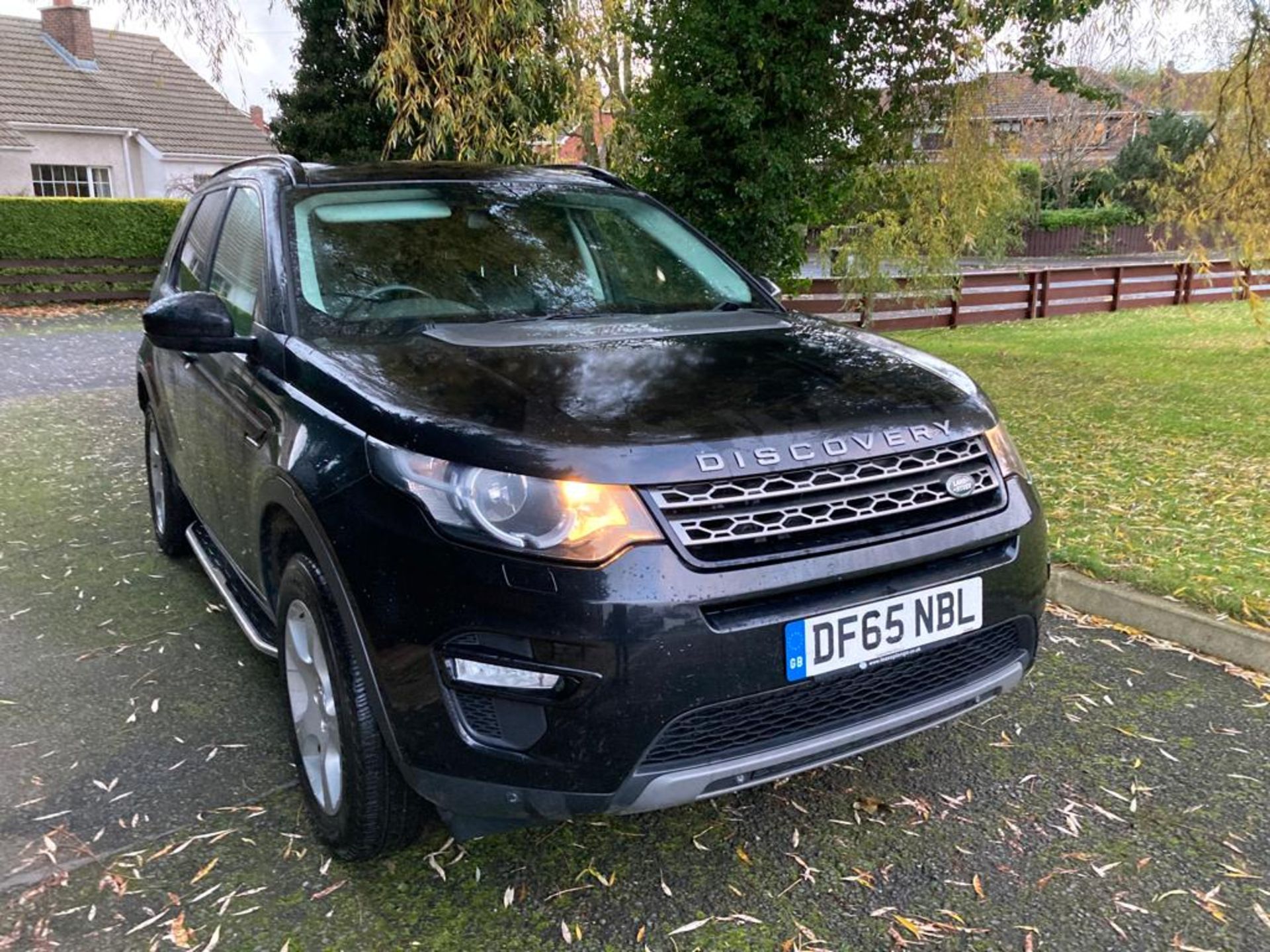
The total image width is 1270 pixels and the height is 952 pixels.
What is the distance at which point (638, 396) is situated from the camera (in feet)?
7.89

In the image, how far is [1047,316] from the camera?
17.2 meters

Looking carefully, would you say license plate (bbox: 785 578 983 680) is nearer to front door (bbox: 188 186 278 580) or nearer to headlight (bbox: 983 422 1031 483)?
headlight (bbox: 983 422 1031 483)

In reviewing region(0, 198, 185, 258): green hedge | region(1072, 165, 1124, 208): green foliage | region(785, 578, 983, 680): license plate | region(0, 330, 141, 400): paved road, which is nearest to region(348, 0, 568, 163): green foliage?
region(0, 330, 141, 400): paved road

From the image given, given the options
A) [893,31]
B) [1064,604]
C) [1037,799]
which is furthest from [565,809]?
[893,31]

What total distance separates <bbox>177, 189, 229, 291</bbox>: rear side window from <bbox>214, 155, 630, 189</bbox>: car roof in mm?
155

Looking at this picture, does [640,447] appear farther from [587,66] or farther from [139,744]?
[587,66]

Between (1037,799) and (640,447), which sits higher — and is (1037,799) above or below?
below

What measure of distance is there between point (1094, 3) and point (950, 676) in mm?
6210

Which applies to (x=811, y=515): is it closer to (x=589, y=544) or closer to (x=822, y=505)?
(x=822, y=505)

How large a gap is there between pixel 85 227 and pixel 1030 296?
17596 mm

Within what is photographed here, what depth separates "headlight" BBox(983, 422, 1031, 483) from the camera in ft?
8.66

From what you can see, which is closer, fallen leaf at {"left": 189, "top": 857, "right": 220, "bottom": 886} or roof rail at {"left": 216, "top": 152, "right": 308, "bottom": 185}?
fallen leaf at {"left": 189, "top": 857, "right": 220, "bottom": 886}

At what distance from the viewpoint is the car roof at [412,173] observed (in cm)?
351

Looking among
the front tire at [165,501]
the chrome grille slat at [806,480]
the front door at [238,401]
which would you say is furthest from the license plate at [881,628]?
the front tire at [165,501]
